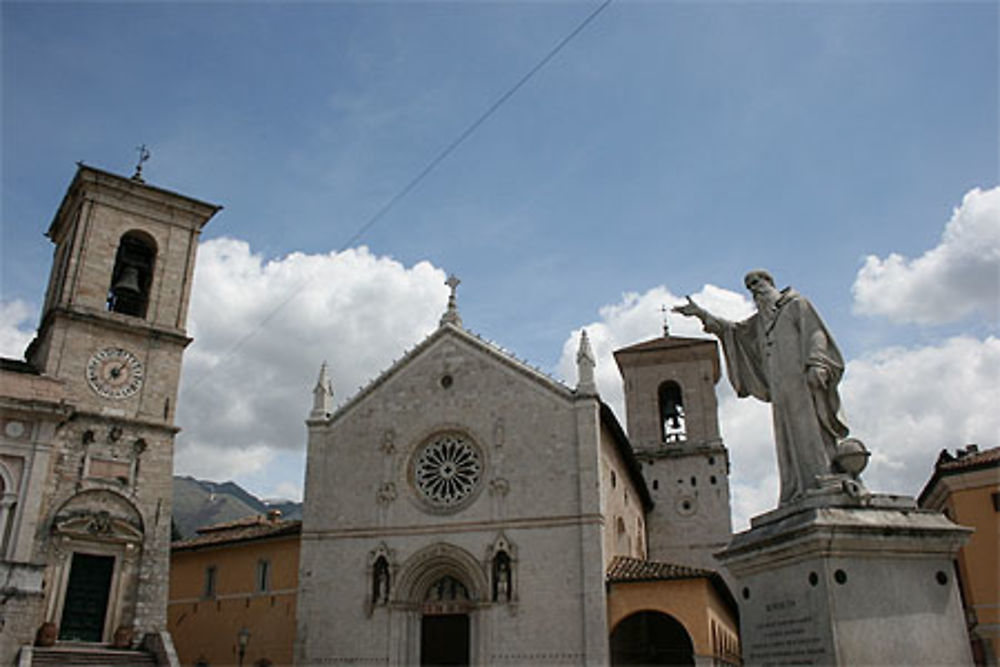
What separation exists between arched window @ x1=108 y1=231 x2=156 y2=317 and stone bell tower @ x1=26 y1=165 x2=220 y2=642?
41 millimetres

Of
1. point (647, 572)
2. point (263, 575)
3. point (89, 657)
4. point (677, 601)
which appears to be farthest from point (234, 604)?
point (677, 601)

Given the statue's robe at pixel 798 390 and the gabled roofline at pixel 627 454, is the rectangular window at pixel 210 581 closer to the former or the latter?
the gabled roofline at pixel 627 454

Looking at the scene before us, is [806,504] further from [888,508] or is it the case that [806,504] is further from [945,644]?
[945,644]

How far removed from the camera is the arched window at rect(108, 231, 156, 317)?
24.5 m

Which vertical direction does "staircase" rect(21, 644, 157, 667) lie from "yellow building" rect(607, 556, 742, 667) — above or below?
below

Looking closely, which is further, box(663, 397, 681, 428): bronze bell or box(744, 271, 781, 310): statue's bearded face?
box(663, 397, 681, 428): bronze bell

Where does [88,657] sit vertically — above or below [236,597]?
below

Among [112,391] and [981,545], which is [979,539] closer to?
[981,545]

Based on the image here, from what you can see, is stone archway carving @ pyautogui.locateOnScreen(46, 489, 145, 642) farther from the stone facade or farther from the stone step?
the stone step

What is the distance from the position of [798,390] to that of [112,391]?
21.2 meters

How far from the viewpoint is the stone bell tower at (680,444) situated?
3281cm

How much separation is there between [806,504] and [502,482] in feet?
56.0

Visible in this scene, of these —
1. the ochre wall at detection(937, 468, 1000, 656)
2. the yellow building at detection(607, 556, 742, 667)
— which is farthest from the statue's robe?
the ochre wall at detection(937, 468, 1000, 656)

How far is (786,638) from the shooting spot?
6215 mm
